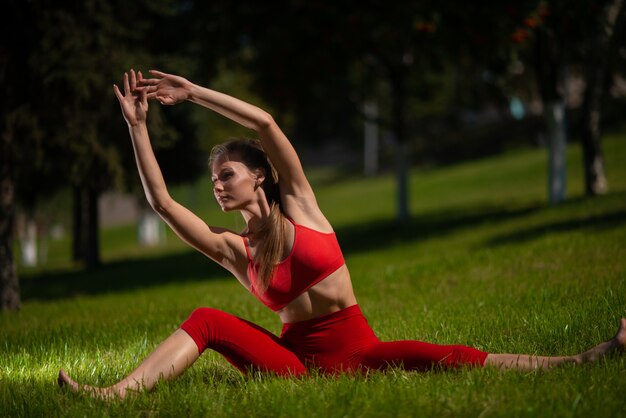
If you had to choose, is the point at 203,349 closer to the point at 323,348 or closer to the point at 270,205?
the point at 323,348

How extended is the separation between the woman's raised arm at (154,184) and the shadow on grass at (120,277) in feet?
33.8

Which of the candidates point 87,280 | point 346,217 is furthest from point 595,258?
point 346,217

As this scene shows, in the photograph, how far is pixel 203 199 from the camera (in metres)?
58.6

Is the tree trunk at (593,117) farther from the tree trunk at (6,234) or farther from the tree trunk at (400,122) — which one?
the tree trunk at (6,234)

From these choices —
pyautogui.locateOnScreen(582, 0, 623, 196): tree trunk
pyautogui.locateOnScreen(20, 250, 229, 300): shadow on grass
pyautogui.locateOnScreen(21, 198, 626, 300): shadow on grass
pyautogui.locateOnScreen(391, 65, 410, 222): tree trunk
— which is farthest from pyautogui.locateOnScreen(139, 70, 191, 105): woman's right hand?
pyautogui.locateOnScreen(582, 0, 623, 196): tree trunk

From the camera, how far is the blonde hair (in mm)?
4195

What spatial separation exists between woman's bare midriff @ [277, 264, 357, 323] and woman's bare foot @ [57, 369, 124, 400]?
39.8 inches

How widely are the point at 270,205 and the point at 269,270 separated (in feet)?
1.41

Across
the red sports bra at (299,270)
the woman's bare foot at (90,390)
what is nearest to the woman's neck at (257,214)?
the red sports bra at (299,270)

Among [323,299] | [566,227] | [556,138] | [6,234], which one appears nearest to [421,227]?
[556,138]

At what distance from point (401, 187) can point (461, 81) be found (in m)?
3.11

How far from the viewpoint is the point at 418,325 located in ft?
20.7

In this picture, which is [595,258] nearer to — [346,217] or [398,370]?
[398,370]

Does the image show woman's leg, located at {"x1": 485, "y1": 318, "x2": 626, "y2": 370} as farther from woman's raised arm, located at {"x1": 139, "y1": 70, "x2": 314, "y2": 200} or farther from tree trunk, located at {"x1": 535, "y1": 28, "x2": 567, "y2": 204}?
tree trunk, located at {"x1": 535, "y1": 28, "x2": 567, "y2": 204}
